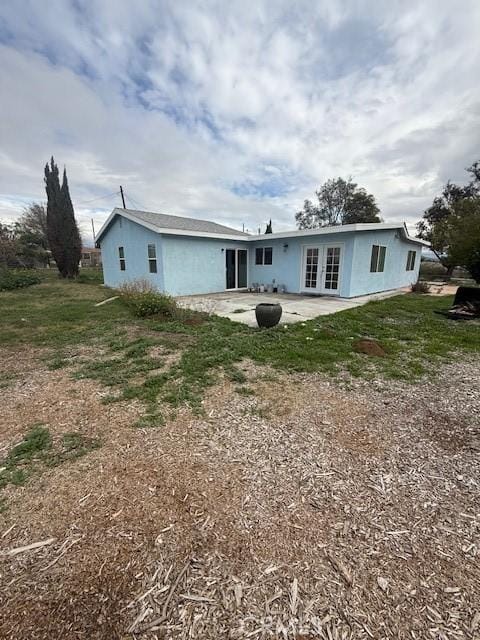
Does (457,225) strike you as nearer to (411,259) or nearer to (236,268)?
(411,259)

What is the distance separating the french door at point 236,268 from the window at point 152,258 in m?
3.04

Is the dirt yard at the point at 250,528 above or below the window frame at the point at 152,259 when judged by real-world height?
below

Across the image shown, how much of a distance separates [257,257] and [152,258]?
15.2 feet

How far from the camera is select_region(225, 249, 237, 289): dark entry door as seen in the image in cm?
1249

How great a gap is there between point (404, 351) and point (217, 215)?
2660cm

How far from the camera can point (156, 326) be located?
6.47 m

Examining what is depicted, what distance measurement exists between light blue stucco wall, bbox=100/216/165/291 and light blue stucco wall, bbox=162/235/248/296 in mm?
352

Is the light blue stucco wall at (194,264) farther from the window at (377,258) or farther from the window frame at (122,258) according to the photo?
the window at (377,258)

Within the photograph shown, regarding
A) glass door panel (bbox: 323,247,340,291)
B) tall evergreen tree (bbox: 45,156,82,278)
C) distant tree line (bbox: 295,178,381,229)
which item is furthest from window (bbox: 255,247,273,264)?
distant tree line (bbox: 295,178,381,229)

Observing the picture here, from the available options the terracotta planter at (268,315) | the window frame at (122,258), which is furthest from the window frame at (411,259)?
the window frame at (122,258)

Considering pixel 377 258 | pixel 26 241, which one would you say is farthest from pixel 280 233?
pixel 26 241

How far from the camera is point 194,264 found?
36.9ft

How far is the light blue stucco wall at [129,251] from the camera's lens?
1089 centimetres

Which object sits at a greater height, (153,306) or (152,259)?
(152,259)
